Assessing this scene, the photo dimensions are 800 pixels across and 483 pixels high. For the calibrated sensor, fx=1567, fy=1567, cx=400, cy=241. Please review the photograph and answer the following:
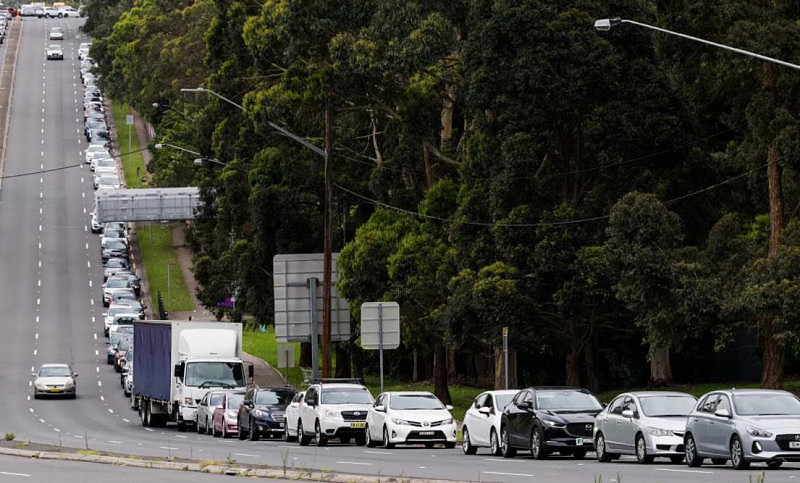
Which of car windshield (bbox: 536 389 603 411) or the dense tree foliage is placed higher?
the dense tree foliage

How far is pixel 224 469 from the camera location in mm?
23422

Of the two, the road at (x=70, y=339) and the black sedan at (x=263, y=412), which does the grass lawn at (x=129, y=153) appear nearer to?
the road at (x=70, y=339)

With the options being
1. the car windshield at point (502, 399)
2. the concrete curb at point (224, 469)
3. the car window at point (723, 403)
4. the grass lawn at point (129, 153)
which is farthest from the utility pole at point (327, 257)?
the grass lawn at point (129, 153)

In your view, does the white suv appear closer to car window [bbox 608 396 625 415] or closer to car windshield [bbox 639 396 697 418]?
car window [bbox 608 396 625 415]

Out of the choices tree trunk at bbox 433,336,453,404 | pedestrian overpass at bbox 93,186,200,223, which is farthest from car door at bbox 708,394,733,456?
pedestrian overpass at bbox 93,186,200,223

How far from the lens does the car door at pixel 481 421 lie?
3112 centimetres

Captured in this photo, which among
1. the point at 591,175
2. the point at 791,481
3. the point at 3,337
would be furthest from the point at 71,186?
the point at 791,481

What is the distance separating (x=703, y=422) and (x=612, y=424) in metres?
2.66

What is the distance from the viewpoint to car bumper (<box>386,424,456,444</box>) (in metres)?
33.5

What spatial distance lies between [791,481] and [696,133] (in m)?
25.5

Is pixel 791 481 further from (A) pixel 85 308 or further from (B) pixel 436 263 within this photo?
(A) pixel 85 308

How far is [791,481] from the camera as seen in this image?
20672mm

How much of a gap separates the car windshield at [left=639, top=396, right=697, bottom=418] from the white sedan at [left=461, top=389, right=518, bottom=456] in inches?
160

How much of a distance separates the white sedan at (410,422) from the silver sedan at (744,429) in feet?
30.1
